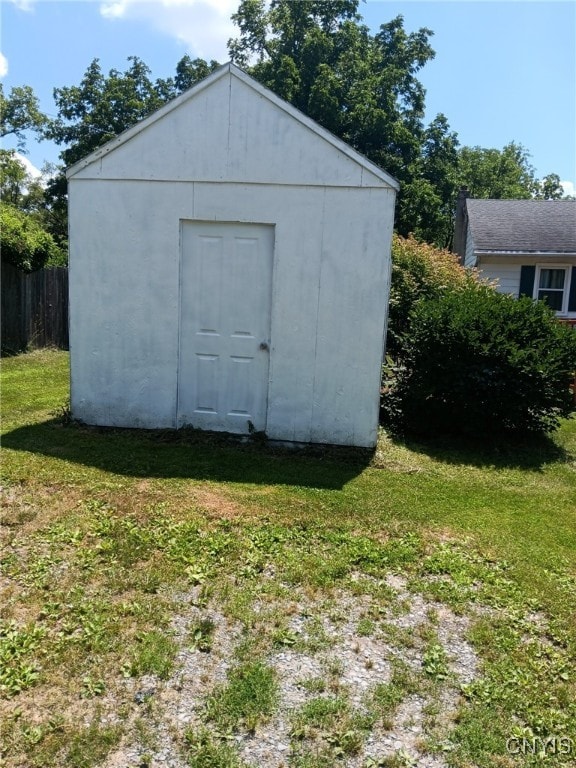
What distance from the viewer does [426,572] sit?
4289mm

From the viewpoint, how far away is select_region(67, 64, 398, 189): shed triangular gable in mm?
6703

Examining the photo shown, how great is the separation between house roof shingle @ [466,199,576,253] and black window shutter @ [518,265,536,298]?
2.16ft

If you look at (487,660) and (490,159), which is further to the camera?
(490,159)

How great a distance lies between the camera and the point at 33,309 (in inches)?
549

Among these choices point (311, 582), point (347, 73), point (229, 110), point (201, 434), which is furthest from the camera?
point (347, 73)

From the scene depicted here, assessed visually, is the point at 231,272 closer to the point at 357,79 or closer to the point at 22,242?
the point at 22,242

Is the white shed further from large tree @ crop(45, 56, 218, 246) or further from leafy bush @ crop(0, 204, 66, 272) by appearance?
large tree @ crop(45, 56, 218, 246)

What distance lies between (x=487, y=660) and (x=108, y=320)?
5725 millimetres

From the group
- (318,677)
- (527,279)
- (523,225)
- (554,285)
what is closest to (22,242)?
(318,677)

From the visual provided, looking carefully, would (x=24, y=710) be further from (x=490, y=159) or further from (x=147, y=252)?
(x=490, y=159)

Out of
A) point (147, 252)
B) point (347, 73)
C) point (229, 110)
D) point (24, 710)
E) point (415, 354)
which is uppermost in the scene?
point (347, 73)

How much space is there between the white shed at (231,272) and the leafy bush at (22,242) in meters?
6.90

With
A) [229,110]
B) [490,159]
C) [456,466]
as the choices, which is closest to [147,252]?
[229,110]

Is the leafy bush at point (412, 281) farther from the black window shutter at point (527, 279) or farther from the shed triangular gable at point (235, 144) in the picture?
the black window shutter at point (527, 279)
